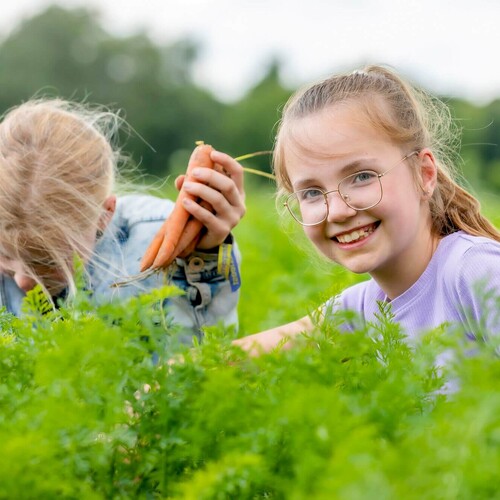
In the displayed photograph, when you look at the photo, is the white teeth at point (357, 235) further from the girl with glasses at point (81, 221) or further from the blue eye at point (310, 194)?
the girl with glasses at point (81, 221)

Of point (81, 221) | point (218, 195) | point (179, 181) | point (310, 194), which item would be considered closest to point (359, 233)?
point (310, 194)

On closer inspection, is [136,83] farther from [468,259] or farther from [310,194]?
[468,259]

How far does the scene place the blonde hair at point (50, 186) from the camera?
4051 mm

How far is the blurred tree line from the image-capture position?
70.9 m

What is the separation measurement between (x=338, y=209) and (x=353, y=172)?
150 mm

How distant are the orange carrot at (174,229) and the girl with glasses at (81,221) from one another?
0.19 feet

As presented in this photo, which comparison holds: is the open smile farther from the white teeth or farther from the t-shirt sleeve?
the t-shirt sleeve

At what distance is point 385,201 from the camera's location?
3236 millimetres

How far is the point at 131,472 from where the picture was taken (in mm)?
1889

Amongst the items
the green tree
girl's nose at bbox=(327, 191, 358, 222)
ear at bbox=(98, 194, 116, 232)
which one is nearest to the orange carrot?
ear at bbox=(98, 194, 116, 232)

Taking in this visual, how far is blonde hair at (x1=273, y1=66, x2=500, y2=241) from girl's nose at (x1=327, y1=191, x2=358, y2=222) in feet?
1.13

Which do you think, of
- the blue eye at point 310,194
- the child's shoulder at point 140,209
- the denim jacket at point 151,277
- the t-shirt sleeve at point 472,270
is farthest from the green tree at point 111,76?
the t-shirt sleeve at point 472,270

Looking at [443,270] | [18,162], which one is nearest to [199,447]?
[443,270]

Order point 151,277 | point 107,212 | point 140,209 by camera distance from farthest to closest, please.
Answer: point 140,209 → point 107,212 → point 151,277
